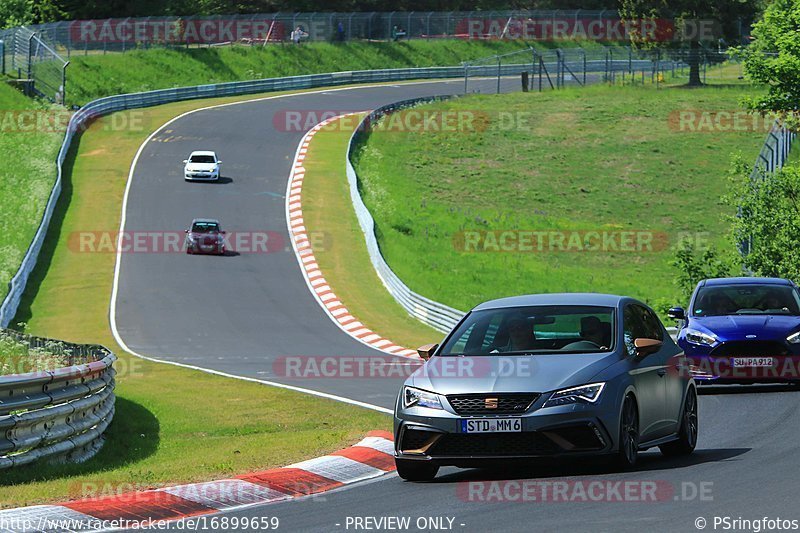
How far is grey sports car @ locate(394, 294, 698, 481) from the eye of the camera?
35.2 feet

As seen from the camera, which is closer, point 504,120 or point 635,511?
point 635,511

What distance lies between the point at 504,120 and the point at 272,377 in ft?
169

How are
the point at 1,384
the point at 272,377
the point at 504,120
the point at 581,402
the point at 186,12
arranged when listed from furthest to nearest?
the point at 186,12
the point at 504,120
the point at 272,377
the point at 1,384
the point at 581,402

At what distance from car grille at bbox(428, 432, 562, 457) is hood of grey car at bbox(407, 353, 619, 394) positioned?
1.20 ft

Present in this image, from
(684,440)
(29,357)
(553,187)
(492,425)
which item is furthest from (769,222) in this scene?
(553,187)

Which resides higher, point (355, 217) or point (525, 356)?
point (525, 356)

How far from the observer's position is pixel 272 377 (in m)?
24.7

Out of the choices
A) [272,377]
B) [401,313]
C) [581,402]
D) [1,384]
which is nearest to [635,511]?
[581,402]

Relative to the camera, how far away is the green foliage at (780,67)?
46.1 metres

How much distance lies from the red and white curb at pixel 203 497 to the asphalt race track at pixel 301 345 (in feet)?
1.31

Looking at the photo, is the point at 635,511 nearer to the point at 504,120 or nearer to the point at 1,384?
the point at 1,384
